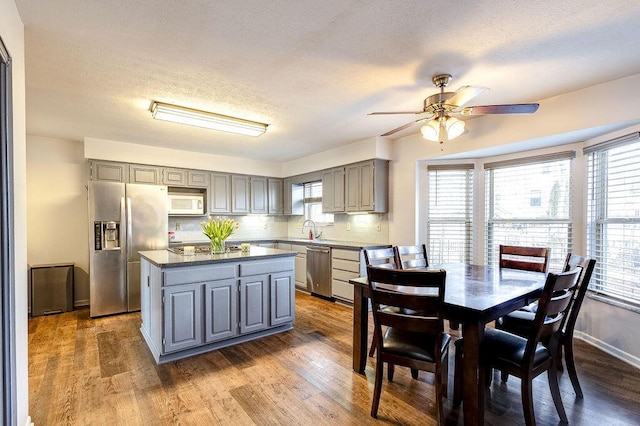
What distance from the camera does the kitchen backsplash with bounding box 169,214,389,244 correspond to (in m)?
5.01

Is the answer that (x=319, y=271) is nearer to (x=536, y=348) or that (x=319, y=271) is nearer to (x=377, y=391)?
(x=377, y=391)

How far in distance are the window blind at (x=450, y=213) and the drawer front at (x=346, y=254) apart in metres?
1.06

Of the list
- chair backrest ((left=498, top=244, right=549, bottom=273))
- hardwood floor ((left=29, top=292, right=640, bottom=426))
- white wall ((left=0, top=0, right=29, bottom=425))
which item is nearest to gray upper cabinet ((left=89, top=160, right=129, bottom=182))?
hardwood floor ((left=29, top=292, right=640, bottom=426))

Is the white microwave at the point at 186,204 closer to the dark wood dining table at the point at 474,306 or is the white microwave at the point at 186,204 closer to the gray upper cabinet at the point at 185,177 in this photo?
the gray upper cabinet at the point at 185,177

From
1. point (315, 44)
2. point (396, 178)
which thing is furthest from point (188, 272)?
point (396, 178)

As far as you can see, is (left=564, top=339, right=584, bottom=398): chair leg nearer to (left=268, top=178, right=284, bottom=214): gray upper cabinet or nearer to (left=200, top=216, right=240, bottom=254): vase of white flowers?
(left=200, top=216, right=240, bottom=254): vase of white flowers

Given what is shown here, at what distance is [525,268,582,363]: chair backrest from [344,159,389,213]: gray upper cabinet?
289 cm

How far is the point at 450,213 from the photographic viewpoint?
14.4 ft

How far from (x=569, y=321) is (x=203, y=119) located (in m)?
3.78

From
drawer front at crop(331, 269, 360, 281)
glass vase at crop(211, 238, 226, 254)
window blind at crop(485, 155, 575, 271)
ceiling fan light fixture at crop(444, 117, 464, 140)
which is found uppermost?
ceiling fan light fixture at crop(444, 117, 464, 140)

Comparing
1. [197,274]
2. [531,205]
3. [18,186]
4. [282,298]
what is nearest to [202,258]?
[197,274]

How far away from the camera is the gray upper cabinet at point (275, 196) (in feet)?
21.0

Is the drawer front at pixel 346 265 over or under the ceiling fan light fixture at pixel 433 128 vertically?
under

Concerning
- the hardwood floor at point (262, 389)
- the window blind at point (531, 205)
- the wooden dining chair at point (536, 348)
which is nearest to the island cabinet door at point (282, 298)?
the hardwood floor at point (262, 389)
